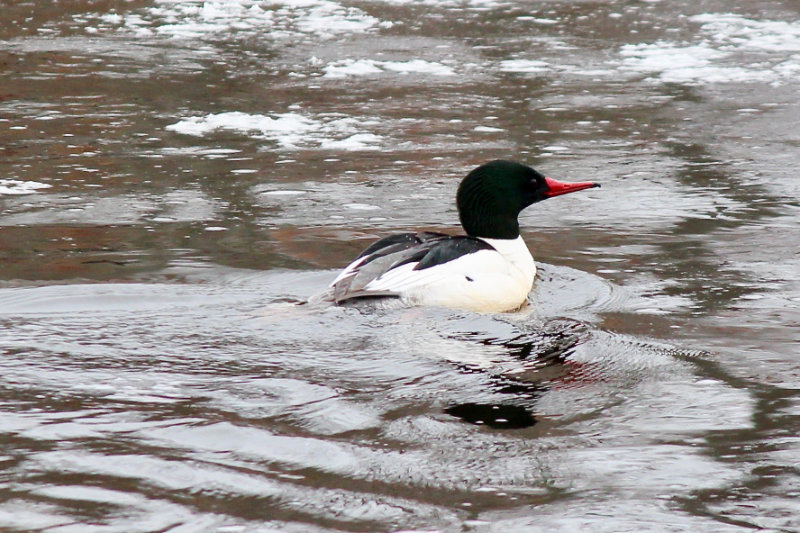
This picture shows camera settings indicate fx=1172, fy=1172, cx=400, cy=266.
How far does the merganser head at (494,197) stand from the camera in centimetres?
618

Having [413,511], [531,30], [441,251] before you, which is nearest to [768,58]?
[531,30]

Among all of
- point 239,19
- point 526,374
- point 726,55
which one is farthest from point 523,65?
point 526,374

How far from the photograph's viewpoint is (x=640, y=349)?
4848mm

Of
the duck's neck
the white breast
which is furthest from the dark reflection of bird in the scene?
the duck's neck

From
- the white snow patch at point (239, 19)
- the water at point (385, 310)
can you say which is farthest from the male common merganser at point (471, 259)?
the white snow patch at point (239, 19)

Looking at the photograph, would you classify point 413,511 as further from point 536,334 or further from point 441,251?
point 441,251

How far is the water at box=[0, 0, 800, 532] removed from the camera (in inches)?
137

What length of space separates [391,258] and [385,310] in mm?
256

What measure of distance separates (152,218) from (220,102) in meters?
2.92

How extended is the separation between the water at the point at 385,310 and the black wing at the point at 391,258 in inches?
5.9

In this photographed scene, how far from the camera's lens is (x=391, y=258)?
18.2ft

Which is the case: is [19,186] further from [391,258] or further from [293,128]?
[391,258]

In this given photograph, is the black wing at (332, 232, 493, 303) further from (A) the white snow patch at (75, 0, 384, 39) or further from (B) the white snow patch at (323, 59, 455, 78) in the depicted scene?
(A) the white snow patch at (75, 0, 384, 39)

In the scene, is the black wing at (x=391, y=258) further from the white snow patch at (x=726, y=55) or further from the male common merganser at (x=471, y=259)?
the white snow patch at (x=726, y=55)
